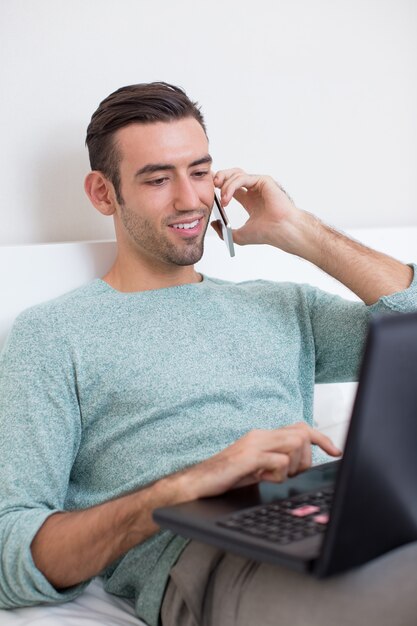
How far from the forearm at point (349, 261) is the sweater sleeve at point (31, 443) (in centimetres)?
57

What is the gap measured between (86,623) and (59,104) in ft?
3.66

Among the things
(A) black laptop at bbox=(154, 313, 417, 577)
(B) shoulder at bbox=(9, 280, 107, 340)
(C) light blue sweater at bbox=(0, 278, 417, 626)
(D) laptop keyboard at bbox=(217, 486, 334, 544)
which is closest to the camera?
(A) black laptop at bbox=(154, 313, 417, 577)

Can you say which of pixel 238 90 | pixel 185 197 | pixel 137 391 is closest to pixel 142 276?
pixel 185 197

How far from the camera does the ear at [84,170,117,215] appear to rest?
181 centimetres

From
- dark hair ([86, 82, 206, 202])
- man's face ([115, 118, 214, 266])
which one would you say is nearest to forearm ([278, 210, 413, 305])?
man's face ([115, 118, 214, 266])

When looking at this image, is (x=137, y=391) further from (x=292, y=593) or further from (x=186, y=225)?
(x=292, y=593)

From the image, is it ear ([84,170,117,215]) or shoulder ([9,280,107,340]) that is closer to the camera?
shoulder ([9,280,107,340])

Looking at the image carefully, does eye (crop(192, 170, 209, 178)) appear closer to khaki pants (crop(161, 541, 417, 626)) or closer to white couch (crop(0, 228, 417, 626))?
white couch (crop(0, 228, 417, 626))

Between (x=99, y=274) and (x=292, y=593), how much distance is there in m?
0.92

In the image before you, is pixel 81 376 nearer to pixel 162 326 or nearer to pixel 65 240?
pixel 162 326

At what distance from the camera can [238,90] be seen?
89.2 inches

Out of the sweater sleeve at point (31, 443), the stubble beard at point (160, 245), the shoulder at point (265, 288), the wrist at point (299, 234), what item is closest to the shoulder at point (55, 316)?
the sweater sleeve at point (31, 443)

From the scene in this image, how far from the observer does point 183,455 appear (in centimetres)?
151

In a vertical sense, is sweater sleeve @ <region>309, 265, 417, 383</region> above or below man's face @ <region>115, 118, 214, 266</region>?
below
